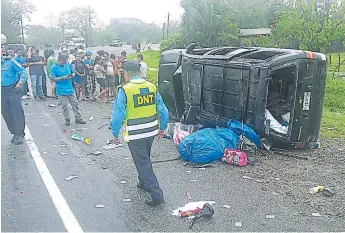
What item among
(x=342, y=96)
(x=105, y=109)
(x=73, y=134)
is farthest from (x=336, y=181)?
(x=342, y=96)

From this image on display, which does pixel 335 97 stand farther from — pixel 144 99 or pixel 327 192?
pixel 144 99

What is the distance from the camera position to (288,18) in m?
19.1

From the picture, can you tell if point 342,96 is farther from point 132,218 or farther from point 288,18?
point 132,218

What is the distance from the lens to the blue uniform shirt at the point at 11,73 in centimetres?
799

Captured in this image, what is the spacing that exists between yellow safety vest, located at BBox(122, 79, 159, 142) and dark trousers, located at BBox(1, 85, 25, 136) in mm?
3798

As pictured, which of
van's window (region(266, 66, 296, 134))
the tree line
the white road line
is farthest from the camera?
the tree line

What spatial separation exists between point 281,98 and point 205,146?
204cm

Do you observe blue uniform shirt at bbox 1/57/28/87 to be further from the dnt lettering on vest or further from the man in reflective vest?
the dnt lettering on vest

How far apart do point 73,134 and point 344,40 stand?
470 inches

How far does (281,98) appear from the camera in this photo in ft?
25.8

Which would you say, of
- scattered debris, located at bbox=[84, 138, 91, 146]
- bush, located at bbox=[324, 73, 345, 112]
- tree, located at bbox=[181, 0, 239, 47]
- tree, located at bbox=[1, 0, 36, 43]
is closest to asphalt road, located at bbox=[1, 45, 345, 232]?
scattered debris, located at bbox=[84, 138, 91, 146]

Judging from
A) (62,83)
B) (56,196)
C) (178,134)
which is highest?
(62,83)

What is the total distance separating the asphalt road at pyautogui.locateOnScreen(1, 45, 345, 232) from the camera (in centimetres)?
445

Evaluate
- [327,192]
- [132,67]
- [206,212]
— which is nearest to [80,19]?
[132,67]
